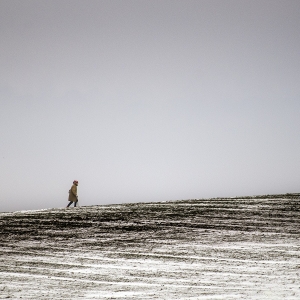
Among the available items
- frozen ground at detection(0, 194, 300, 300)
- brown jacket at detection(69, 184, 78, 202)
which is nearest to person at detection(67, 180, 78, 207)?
brown jacket at detection(69, 184, 78, 202)

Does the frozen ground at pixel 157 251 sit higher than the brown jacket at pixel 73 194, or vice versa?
the brown jacket at pixel 73 194

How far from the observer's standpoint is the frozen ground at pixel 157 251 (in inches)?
273

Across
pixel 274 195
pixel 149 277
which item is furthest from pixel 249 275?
pixel 274 195

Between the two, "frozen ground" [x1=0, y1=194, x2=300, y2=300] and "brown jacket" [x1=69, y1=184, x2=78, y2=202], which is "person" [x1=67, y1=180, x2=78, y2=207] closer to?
"brown jacket" [x1=69, y1=184, x2=78, y2=202]

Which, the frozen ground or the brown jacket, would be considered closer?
the frozen ground

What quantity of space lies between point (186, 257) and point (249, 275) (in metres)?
1.60

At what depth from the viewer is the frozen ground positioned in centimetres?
694

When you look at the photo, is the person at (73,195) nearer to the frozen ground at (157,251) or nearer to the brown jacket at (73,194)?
the brown jacket at (73,194)

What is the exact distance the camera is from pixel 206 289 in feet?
22.6

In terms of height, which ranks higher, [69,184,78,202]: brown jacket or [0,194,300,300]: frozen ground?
[69,184,78,202]: brown jacket

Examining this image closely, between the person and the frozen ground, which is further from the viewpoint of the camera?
the person

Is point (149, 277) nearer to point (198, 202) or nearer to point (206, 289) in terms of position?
point (206, 289)

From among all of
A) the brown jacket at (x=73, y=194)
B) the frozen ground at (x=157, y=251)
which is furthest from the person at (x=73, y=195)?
the frozen ground at (x=157, y=251)

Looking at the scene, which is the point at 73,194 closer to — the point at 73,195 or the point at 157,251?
the point at 73,195
